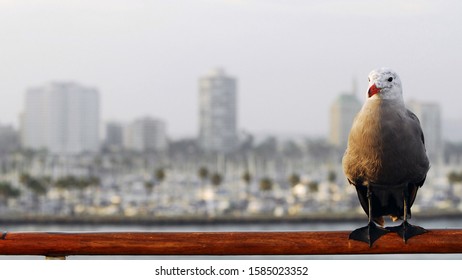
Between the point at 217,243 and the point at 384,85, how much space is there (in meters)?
0.69

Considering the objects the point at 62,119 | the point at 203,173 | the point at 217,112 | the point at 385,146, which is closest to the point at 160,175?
the point at 203,173

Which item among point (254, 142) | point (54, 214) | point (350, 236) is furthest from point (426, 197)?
point (350, 236)

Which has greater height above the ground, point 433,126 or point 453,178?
point 433,126

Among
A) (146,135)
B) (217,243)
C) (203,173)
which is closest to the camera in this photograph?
(217,243)

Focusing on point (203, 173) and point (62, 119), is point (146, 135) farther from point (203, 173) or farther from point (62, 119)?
point (203, 173)

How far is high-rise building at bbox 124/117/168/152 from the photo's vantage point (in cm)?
9519

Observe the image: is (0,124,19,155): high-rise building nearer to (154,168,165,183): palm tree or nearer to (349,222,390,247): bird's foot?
(154,168,165,183): palm tree

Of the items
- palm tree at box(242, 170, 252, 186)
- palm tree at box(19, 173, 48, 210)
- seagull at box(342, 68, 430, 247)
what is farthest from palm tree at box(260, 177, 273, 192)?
seagull at box(342, 68, 430, 247)

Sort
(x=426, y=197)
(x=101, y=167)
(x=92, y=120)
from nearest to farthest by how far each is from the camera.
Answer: (x=426, y=197), (x=101, y=167), (x=92, y=120)

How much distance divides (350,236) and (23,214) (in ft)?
220

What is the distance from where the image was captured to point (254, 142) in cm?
8994

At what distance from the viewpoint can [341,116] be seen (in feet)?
297

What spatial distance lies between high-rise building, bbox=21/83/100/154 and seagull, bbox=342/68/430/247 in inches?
3439
